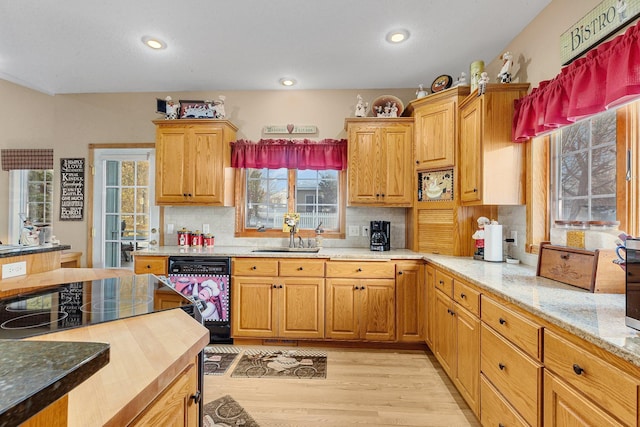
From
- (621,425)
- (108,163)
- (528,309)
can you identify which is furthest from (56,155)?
(621,425)

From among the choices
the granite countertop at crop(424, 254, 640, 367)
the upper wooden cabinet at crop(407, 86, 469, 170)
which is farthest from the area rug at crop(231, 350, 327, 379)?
A: the upper wooden cabinet at crop(407, 86, 469, 170)

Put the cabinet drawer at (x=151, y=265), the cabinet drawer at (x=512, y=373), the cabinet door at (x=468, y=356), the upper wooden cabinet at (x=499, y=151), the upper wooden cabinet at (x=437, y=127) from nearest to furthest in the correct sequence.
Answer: the cabinet drawer at (x=512, y=373) < the cabinet door at (x=468, y=356) < the upper wooden cabinet at (x=499, y=151) < the upper wooden cabinet at (x=437, y=127) < the cabinet drawer at (x=151, y=265)

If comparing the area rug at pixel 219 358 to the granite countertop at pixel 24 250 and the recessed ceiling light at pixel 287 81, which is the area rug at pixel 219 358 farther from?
the recessed ceiling light at pixel 287 81

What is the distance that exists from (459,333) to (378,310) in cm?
90

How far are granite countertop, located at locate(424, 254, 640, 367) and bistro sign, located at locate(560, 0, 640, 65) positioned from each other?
1.41 metres

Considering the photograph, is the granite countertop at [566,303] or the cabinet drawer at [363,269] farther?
the cabinet drawer at [363,269]

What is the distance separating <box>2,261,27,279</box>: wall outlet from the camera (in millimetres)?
1729

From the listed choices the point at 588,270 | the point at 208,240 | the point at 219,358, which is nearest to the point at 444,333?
the point at 588,270

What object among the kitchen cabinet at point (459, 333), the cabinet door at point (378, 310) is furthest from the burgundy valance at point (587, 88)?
the cabinet door at point (378, 310)

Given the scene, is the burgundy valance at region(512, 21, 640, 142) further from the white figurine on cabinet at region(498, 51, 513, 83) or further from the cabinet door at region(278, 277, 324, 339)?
the cabinet door at region(278, 277, 324, 339)

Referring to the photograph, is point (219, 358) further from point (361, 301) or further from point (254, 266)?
point (361, 301)

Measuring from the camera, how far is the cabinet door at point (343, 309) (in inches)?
115

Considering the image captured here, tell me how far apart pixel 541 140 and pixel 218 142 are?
2960 mm

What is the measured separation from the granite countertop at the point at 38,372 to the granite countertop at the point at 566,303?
1.32m
